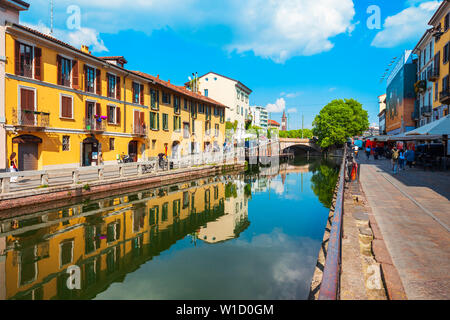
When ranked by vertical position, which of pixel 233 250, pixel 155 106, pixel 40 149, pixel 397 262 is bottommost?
pixel 233 250

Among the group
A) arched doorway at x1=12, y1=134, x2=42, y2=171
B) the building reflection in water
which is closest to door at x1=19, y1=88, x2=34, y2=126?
arched doorway at x1=12, y1=134, x2=42, y2=171

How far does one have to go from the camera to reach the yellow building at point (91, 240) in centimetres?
686

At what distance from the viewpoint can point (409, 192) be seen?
1059cm

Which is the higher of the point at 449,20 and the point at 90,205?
the point at 449,20

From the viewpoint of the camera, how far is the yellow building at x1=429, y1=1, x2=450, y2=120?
76.1 ft

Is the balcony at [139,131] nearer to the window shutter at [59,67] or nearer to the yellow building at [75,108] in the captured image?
the yellow building at [75,108]

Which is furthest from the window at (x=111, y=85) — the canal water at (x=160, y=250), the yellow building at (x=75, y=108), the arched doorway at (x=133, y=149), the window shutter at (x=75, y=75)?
the canal water at (x=160, y=250)

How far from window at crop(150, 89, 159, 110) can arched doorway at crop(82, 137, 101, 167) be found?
8.26 metres

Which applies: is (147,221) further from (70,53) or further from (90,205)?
(70,53)

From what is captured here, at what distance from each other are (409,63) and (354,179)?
111 feet

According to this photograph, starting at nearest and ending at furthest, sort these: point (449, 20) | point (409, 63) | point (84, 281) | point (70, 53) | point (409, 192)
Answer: point (84, 281) → point (409, 192) → point (70, 53) → point (449, 20) → point (409, 63)

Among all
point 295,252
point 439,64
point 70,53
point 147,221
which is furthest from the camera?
Result: point 439,64

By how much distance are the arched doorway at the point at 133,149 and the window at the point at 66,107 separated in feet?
24.0

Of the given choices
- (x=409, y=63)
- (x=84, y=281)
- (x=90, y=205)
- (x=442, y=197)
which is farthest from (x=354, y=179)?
(x=409, y=63)
